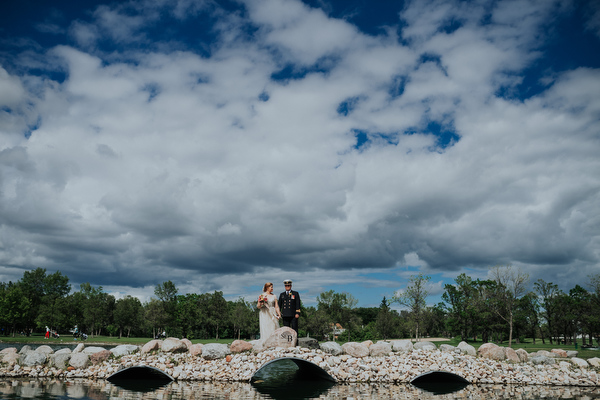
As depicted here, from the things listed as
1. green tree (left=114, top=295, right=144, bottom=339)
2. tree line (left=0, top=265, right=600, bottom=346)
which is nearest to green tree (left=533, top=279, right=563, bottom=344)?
tree line (left=0, top=265, right=600, bottom=346)

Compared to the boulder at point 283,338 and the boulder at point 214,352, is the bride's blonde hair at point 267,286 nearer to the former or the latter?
the boulder at point 283,338

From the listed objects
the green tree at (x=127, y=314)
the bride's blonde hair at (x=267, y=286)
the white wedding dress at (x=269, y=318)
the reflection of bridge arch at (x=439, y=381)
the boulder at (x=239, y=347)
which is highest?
the bride's blonde hair at (x=267, y=286)

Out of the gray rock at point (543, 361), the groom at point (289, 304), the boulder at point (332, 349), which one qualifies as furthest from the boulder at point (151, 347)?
the gray rock at point (543, 361)

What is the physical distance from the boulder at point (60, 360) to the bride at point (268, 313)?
9.50 meters

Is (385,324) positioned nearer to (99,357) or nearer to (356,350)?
(356,350)

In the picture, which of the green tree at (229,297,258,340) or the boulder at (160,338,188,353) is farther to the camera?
the green tree at (229,297,258,340)

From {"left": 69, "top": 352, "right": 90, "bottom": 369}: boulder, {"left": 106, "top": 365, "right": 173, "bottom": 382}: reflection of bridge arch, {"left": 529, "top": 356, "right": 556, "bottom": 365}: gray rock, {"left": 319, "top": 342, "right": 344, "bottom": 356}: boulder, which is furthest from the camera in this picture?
{"left": 529, "top": 356, "right": 556, "bottom": 365}: gray rock

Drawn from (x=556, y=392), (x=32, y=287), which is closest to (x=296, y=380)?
(x=556, y=392)

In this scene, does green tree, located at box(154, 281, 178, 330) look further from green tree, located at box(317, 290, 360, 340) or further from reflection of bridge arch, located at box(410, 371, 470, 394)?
reflection of bridge arch, located at box(410, 371, 470, 394)

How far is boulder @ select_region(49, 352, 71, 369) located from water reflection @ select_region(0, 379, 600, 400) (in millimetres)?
2174

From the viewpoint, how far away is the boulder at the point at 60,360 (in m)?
19.6

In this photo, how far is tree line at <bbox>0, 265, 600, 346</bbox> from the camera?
176ft

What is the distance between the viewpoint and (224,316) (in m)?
67.8

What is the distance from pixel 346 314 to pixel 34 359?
2037 inches
